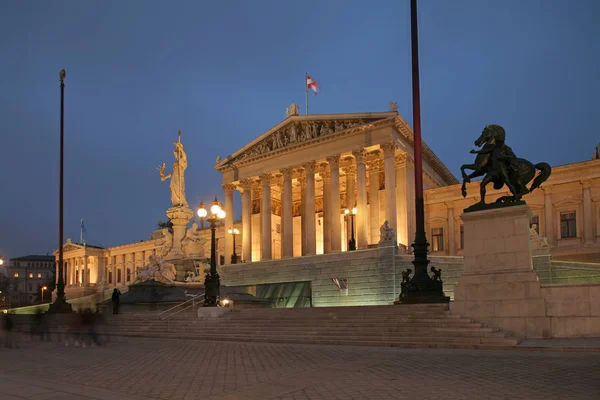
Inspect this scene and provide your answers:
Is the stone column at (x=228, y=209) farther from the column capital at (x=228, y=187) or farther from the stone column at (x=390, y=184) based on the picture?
the stone column at (x=390, y=184)

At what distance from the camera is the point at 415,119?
20406mm

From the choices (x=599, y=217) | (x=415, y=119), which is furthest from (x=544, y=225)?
(x=415, y=119)

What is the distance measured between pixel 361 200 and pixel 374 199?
134 inches

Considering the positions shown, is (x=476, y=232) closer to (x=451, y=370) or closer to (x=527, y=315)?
(x=527, y=315)

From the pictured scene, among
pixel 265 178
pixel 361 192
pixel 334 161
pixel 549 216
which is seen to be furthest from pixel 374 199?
pixel 549 216

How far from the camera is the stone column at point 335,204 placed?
1877 inches

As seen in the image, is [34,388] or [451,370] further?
[451,370]

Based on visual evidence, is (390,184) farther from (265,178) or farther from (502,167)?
(502,167)

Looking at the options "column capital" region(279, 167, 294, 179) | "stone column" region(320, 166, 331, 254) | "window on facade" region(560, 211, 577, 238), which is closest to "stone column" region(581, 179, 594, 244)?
"window on facade" region(560, 211, 577, 238)

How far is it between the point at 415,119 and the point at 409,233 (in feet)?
91.5

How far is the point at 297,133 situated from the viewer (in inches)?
2082

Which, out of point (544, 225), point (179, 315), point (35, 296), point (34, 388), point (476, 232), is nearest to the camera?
point (34, 388)

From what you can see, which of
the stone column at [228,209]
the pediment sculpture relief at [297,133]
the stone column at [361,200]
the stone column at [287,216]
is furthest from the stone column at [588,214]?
the stone column at [228,209]

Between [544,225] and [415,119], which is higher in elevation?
[415,119]
